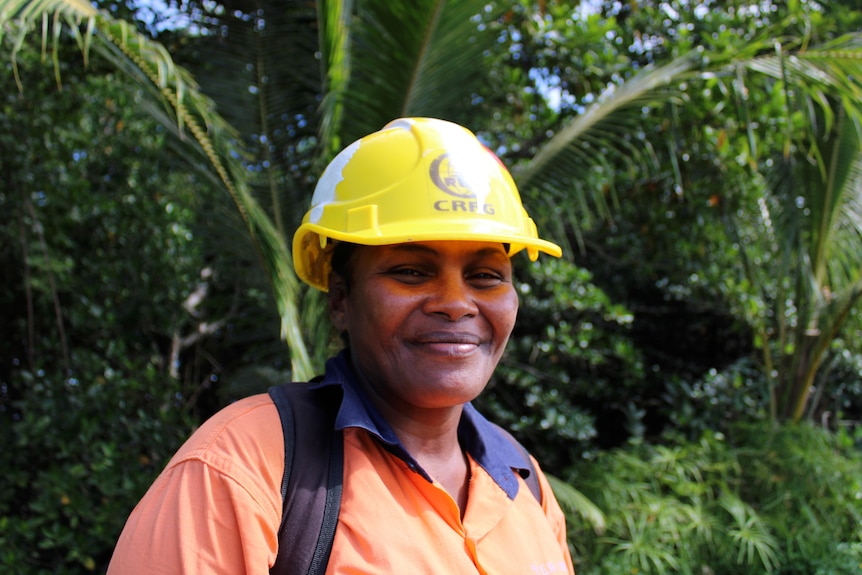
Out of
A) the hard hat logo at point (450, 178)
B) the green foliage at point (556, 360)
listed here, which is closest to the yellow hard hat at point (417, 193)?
the hard hat logo at point (450, 178)

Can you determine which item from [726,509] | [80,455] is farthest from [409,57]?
[726,509]

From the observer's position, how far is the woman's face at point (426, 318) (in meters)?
1.37

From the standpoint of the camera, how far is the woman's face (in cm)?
137

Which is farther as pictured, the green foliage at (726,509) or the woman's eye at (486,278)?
the green foliage at (726,509)

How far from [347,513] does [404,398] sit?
29 centimetres

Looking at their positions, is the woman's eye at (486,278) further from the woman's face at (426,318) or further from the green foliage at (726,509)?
the green foliage at (726,509)

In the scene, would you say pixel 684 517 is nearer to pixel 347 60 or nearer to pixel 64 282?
pixel 347 60

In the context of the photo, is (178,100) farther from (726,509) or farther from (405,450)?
(726,509)

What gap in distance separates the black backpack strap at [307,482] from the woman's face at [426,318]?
0.16 meters

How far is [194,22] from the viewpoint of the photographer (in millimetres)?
3783

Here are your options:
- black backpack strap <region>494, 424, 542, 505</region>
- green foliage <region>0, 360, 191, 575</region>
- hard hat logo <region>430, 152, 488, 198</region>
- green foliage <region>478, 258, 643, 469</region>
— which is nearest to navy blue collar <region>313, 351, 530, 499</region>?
black backpack strap <region>494, 424, 542, 505</region>

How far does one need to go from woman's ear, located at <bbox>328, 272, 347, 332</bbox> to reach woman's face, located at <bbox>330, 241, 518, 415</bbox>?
109 millimetres

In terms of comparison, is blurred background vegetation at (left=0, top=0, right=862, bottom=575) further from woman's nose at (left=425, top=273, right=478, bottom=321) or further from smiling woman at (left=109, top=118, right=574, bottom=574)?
woman's nose at (left=425, top=273, right=478, bottom=321)

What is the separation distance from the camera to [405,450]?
4.31ft
